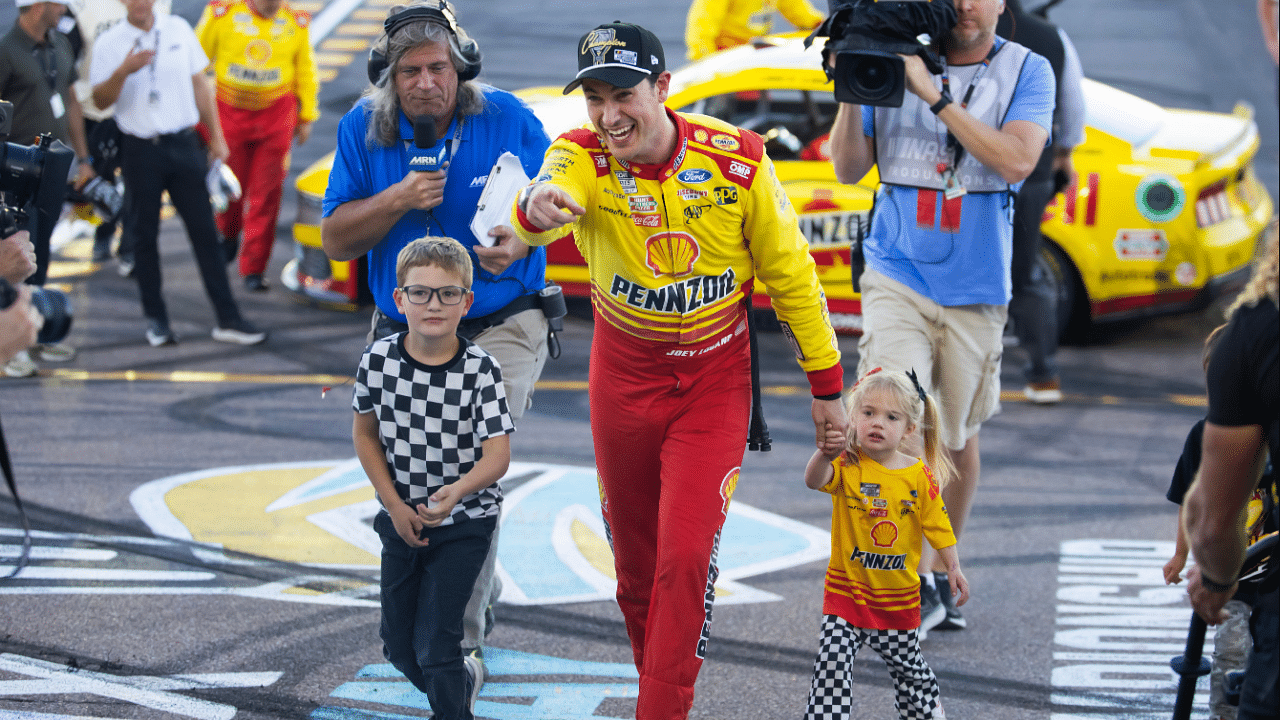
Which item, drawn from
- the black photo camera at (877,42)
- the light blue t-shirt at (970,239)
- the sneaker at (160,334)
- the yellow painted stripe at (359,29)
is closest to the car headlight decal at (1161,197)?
the light blue t-shirt at (970,239)

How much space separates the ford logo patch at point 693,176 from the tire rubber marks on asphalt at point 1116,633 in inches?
78.4

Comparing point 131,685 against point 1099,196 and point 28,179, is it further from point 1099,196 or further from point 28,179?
point 1099,196

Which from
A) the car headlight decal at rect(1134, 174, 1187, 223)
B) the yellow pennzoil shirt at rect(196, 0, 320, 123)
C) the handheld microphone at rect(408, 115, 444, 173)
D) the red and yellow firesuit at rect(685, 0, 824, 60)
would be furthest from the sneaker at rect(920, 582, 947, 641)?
the yellow pennzoil shirt at rect(196, 0, 320, 123)

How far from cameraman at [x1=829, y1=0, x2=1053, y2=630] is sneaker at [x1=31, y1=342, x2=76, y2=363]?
527cm

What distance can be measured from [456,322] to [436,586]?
70 cm

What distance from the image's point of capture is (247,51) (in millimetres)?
8898

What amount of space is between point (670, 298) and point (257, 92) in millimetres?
6308

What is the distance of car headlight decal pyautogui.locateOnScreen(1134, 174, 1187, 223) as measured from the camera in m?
7.50

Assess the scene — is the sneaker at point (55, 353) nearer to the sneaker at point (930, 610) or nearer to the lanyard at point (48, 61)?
the lanyard at point (48, 61)

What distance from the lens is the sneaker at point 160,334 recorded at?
8.14 m

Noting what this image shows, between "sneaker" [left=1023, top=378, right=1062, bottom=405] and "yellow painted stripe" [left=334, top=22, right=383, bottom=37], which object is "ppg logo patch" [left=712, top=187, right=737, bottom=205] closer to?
"sneaker" [left=1023, top=378, right=1062, bottom=405]

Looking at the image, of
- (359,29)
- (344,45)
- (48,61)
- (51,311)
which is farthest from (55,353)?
(359,29)

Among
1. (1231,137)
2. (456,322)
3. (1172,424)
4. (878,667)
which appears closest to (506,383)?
(456,322)

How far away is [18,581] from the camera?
4805mm
